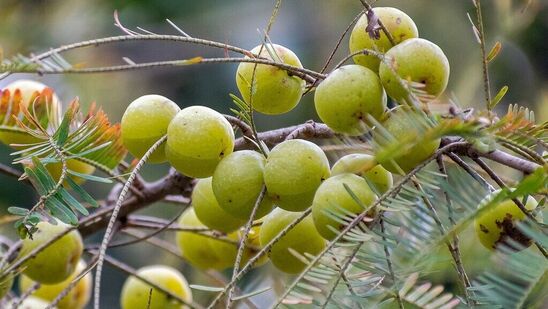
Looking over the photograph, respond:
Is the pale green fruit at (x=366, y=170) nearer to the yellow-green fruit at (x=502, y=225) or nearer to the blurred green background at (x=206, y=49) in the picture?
the yellow-green fruit at (x=502, y=225)

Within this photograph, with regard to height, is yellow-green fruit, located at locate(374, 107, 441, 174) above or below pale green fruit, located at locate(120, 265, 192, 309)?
above

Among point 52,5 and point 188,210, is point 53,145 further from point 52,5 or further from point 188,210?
point 52,5

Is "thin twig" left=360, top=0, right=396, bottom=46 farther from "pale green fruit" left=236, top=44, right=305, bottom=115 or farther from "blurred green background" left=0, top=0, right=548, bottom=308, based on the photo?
"blurred green background" left=0, top=0, right=548, bottom=308

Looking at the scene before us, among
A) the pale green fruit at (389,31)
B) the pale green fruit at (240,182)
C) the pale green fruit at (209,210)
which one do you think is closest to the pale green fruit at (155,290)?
the pale green fruit at (209,210)

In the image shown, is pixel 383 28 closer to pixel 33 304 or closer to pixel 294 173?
pixel 294 173

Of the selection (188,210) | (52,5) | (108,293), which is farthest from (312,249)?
(52,5)

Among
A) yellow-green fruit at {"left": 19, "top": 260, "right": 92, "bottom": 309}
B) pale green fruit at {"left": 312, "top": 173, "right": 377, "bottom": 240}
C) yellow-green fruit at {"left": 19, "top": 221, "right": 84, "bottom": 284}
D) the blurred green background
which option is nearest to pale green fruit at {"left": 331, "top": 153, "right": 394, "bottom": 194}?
pale green fruit at {"left": 312, "top": 173, "right": 377, "bottom": 240}
